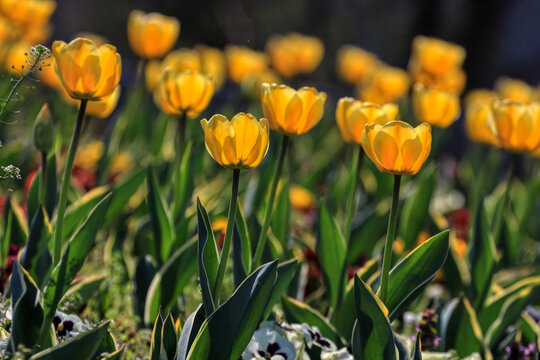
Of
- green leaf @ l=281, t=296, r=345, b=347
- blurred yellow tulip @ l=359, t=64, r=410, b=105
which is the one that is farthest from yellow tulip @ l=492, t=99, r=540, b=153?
blurred yellow tulip @ l=359, t=64, r=410, b=105

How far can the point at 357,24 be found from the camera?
7.02m

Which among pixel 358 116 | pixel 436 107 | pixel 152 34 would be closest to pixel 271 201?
pixel 358 116

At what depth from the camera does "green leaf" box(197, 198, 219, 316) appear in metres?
1.35

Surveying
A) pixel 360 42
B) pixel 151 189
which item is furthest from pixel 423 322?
pixel 360 42

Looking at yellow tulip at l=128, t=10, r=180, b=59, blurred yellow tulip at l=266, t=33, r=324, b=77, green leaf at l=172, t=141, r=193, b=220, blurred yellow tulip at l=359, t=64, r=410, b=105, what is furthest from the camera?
blurred yellow tulip at l=266, t=33, r=324, b=77

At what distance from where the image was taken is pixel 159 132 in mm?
2896

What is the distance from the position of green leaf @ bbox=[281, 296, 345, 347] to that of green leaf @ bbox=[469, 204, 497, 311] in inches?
20.3

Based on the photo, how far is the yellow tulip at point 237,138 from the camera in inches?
50.5

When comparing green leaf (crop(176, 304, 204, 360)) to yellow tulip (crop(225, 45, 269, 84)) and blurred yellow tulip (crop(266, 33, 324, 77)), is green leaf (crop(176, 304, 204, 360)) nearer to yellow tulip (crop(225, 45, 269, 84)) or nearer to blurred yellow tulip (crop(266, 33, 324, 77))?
yellow tulip (crop(225, 45, 269, 84))

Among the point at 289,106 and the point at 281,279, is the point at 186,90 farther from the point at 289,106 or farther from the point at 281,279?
the point at 281,279

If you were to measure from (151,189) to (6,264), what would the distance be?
44 cm

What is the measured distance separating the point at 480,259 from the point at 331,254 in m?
0.50

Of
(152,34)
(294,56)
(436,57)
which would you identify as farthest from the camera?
(294,56)

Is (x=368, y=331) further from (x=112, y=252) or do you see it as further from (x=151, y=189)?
(x=112, y=252)
